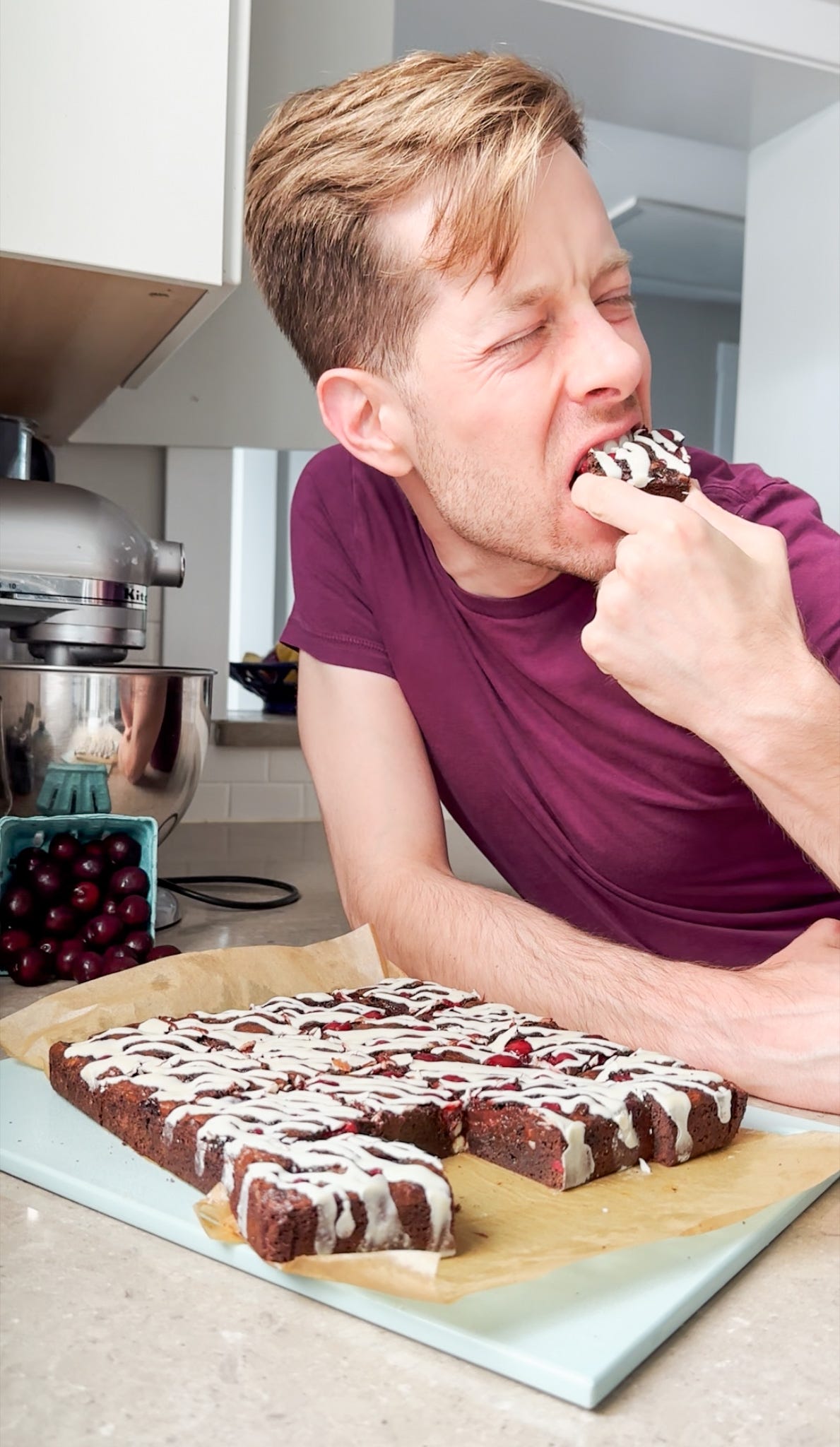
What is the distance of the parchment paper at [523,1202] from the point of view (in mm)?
644

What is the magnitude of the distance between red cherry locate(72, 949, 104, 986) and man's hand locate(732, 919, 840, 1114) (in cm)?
63

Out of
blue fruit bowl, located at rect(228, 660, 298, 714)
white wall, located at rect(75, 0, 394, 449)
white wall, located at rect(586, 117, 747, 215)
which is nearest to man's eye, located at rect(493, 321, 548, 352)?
white wall, located at rect(75, 0, 394, 449)

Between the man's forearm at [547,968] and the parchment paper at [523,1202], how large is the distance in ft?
0.39

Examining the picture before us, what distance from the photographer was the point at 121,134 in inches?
57.1

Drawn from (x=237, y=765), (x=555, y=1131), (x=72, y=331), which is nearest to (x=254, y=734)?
(x=237, y=765)

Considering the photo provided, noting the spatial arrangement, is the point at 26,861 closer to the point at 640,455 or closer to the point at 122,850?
the point at 122,850

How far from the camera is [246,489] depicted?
5.36m

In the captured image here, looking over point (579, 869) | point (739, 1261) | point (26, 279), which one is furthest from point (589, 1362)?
point (26, 279)

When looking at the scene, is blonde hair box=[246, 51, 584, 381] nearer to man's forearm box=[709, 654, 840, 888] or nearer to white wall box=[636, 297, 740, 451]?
man's forearm box=[709, 654, 840, 888]

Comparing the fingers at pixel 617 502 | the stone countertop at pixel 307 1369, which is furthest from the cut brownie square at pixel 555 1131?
the fingers at pixel 617 502

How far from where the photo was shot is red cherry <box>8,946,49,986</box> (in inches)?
50.1

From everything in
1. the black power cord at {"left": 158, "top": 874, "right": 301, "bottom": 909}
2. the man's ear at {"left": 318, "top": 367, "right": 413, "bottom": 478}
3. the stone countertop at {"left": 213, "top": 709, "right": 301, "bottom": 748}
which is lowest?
the black power cord at {"left": 158, "top": 874, "right": 301, "bottom": 909}

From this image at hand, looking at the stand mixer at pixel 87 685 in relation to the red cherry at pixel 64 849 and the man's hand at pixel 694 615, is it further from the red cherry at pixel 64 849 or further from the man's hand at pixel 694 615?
the man's hand at pixel 694 615

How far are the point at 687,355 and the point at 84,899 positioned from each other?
672cm
